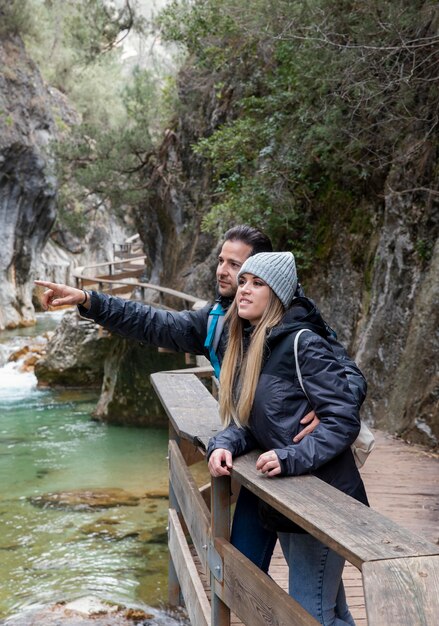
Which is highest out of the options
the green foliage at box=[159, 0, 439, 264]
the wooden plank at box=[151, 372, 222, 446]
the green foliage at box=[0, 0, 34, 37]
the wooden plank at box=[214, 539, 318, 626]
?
the green foliage at box=[0, 0, 34, 37]

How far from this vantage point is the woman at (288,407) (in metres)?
2.36

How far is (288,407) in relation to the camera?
244 centimetres

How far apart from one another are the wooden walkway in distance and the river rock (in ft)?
12.4

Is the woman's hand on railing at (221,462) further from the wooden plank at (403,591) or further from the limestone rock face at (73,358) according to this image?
the limestone rock face at (73,358)

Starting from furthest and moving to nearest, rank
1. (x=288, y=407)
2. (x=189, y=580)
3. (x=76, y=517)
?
(x=76, y=517) → (x=189, y=580) → (x=288, y=407)

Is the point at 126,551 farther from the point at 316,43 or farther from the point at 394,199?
the point at 316,43

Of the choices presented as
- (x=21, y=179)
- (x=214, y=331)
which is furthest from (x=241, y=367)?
(x=21, y=179)

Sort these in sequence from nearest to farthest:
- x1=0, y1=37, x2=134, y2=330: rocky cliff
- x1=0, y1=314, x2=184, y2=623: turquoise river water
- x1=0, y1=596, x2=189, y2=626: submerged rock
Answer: x1=0, y1=596, x2=189, y2=626: submerged rock → x1=0, y1=314, x2=184, y2=623: turquoise river water → x1=0, y1=37, x2=134, y2=330: rocky cliff

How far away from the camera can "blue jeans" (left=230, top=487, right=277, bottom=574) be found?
2.78m

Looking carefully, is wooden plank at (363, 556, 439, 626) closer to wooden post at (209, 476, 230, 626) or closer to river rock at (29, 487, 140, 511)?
wooden post at (209, 476, 230, 626)

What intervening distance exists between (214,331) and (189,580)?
1.66m

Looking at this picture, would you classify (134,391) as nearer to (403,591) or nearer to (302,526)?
(302,526)

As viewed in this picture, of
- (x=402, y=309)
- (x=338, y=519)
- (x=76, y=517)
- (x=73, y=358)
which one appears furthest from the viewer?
(x=73, y=358)

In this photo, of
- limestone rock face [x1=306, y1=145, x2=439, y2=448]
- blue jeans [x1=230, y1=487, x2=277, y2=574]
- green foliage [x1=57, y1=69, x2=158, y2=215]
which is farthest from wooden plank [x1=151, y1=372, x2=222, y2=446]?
green foliage [x1=57, y1=69, x2=158, y2=215]
